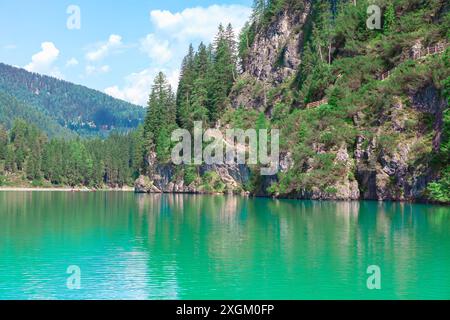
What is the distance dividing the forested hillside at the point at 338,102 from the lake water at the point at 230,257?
75.8 feet

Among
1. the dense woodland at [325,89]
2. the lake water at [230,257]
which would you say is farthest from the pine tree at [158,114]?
the lake water at [230,257]

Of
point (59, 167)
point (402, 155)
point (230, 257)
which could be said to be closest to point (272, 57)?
point (402, 155)

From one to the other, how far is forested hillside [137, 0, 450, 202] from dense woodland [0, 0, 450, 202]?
19 cm

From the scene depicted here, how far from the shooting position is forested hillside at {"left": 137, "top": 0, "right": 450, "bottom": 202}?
7369 cm

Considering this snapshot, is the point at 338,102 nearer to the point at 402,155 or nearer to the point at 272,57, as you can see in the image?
the point at 402,155

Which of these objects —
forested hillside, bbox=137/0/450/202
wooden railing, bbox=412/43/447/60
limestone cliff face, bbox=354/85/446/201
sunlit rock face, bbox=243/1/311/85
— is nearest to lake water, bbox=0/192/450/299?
limestone cliff face, bbox=354/85/446/201

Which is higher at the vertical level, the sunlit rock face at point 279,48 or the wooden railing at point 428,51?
the sunlit rock face at point 279,48

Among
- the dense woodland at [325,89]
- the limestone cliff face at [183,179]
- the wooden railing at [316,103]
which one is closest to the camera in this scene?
the dense woodland at [325,89]

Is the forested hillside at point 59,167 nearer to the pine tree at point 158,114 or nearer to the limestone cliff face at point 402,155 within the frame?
the pine tree at point 158,114

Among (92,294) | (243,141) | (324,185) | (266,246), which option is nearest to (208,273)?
(92,294)

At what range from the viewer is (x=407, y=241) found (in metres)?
36.9

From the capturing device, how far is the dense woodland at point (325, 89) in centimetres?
7550

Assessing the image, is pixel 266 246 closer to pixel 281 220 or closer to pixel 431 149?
pixel 281 220

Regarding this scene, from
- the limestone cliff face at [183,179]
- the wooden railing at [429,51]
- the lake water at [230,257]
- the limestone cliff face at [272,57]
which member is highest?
the limestone cliff face at [272,57]
